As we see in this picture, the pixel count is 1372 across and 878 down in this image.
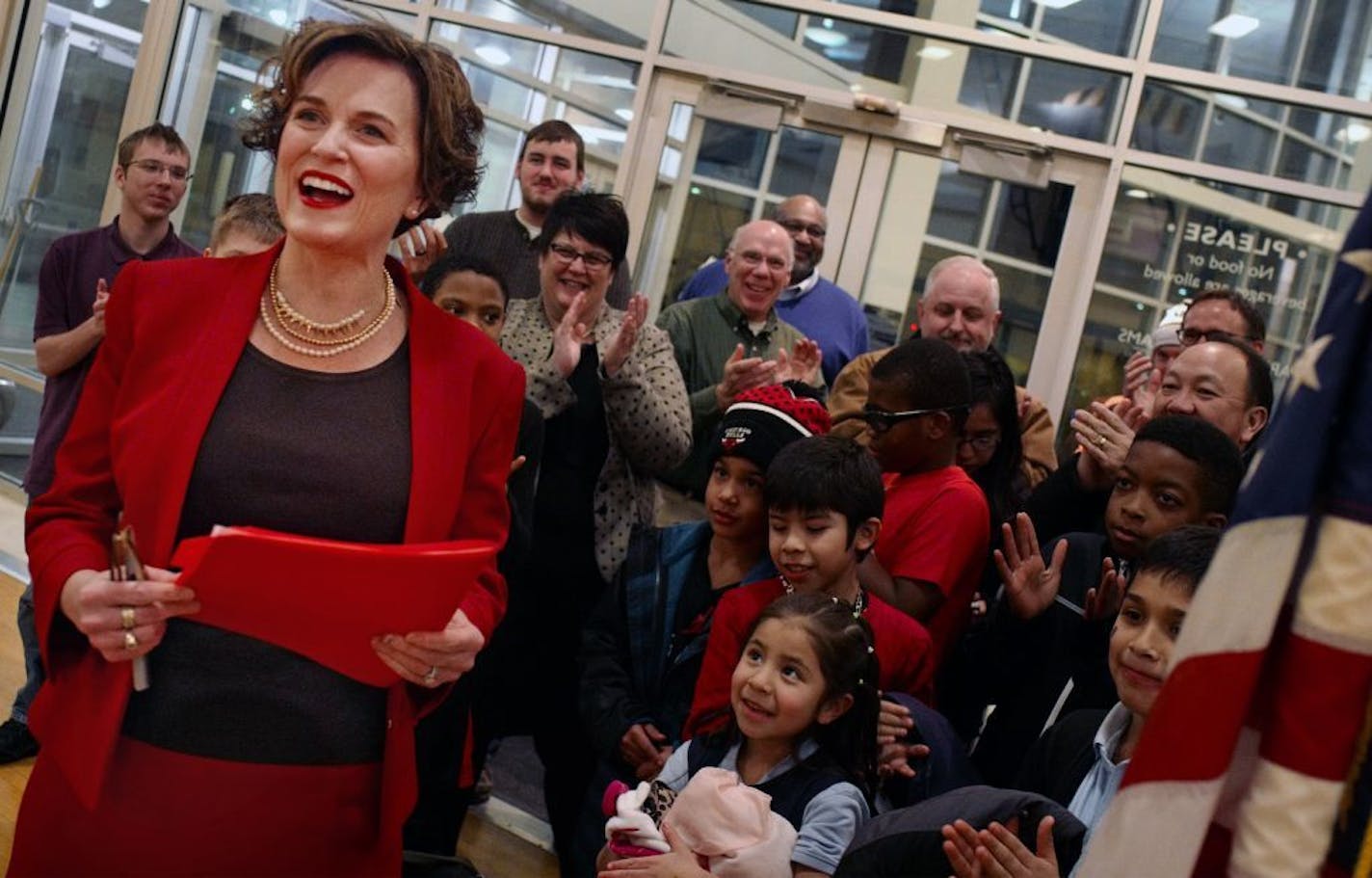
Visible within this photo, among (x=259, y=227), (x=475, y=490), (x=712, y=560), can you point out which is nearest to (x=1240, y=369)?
(x=712, y=560)

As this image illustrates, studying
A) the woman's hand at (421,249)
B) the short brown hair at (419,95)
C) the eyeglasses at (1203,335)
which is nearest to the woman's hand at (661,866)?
the short brown hair at (419,95)

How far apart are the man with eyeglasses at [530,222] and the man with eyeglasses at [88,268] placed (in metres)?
0.82

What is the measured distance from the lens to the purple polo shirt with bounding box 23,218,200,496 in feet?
12.3

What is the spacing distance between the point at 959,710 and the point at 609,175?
161 inches

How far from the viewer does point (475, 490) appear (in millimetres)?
1704

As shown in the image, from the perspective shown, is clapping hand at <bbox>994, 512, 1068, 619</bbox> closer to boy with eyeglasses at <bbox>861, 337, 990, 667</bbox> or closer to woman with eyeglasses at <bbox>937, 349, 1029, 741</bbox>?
boy with eyeglasses at <bbox>861, 337, 990, 667</bbox>

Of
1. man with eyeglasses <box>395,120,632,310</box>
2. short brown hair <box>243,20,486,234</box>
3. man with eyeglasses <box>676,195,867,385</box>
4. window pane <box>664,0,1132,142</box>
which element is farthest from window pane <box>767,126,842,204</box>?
short brown hair <box>243,20,486,234</box>

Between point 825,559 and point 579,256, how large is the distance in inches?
44.1

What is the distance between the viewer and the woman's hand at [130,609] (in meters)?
1.40

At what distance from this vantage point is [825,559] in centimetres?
262

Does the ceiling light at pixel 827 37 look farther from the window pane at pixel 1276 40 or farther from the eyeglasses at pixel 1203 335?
the eyeglasses at pixel 1203 335

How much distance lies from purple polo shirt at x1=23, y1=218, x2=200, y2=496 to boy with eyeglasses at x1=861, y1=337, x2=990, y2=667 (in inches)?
79.9

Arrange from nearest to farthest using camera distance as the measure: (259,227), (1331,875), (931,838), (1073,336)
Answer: (1331,875)
(931,838)
(259,227)
(1073,336)

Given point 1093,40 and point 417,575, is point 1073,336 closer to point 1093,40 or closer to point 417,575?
point 1093,40
